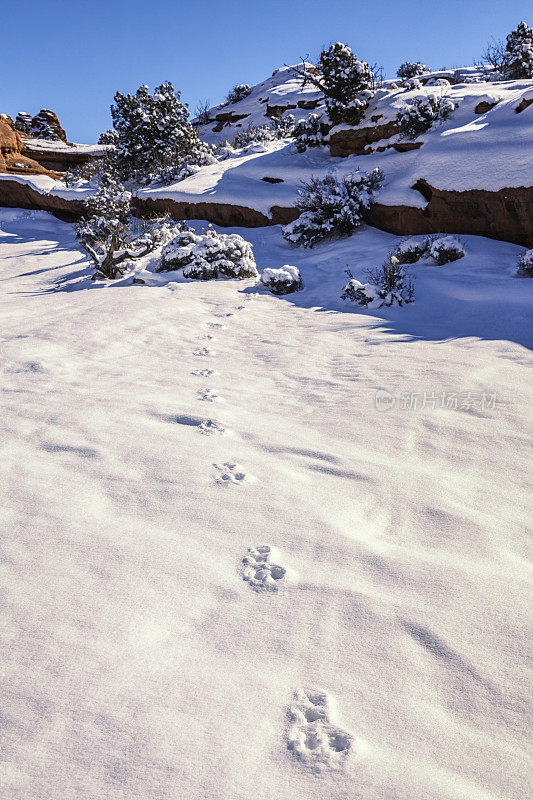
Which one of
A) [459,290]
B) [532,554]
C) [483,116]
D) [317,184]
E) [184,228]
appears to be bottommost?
[532,554]

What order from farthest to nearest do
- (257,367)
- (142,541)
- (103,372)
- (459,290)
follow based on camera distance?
(459,290), (257,367), (103,372), (142,541)

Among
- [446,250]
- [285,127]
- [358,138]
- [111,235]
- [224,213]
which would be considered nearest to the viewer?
[446,250]

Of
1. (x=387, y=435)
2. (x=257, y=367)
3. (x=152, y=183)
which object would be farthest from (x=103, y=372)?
(x=152, y=183)

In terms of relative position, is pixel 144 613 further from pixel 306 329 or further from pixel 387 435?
pixel 306 329

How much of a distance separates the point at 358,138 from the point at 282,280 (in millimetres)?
8277

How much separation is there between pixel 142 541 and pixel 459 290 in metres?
6.28

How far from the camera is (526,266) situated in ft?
22.0

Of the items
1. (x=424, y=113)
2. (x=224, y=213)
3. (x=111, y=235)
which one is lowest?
(x=111, y=235)

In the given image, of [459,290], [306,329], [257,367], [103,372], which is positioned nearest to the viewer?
[103,372]

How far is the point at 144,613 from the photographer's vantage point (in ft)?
4.72

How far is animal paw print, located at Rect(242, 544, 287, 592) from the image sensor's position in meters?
1.60
